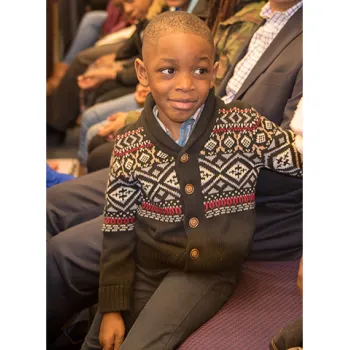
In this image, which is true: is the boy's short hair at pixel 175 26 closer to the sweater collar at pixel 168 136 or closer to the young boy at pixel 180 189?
the young boy at pixel 180 189

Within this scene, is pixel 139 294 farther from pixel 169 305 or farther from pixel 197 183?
pixel 197 183

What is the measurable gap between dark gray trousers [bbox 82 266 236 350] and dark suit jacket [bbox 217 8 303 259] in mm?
207

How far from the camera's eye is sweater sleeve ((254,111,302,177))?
1.49 m

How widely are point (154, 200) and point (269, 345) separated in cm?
34

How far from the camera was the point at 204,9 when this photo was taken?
2.00 m

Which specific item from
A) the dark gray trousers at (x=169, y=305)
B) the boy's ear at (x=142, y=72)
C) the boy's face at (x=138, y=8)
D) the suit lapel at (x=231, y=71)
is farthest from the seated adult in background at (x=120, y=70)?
the dark gray trousers at (x=169, y=305)

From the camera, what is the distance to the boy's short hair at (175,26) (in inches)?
56.6

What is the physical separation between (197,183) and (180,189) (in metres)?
0.03

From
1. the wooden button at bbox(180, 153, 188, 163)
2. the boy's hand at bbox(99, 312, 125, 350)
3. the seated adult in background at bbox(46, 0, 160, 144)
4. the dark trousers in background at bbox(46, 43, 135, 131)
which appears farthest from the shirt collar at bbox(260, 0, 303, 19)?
the dark trousers in background at bbox(46, 43, 135, 131)

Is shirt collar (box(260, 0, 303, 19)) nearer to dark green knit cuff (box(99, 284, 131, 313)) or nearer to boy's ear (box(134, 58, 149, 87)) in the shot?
boy's ear (box(134, 58, 149, 87))

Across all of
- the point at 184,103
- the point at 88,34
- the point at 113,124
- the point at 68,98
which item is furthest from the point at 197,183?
the point at 88,34
